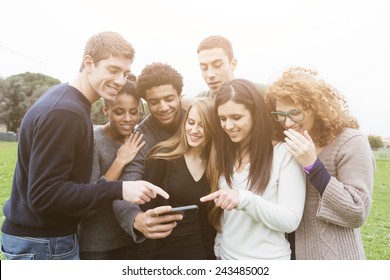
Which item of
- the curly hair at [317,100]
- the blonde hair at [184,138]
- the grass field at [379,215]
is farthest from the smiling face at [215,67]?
the grass field at [379,215]

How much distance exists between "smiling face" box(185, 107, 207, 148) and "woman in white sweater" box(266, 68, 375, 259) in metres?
0.34

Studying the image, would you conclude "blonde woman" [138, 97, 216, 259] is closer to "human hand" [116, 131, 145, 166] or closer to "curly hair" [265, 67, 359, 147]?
"human hand" [116, 131, 145, 166]

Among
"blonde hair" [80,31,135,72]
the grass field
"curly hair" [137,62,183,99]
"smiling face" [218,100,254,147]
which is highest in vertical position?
"blonde hair" [80,31,135,72]

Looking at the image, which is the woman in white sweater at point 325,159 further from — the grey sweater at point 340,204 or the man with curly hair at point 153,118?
the man with curly hair at point 153,118

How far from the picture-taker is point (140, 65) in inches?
80.8

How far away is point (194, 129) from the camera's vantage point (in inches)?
74.8

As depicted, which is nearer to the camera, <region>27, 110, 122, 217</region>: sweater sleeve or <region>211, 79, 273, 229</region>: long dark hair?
<region>27, 110, 122, 217</region>: sweater sleeve

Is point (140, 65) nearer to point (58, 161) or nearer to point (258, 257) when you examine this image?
point (58, 161)

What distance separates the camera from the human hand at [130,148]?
1991 millimetres

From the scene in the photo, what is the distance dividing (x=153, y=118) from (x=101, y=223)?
60cm

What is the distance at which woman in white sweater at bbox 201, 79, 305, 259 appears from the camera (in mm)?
1729

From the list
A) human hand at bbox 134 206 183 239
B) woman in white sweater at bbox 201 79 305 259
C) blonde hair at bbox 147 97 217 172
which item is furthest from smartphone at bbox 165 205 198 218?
blonde hair at bbox 147 97 217 172

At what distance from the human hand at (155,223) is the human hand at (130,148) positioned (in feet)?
0.98

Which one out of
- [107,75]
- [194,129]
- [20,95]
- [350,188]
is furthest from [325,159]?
[20,95]
